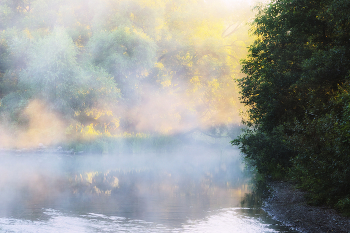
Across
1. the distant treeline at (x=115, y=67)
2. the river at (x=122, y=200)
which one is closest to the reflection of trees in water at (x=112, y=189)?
the river at (x=122, y=200)

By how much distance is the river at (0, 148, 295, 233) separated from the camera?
39.5ft

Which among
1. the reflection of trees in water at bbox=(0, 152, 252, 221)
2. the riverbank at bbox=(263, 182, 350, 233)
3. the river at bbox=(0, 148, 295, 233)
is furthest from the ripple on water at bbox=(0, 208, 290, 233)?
the riverbank at bbox=(263, 182, 350, 233)

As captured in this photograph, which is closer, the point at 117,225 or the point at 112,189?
the point at 117,225

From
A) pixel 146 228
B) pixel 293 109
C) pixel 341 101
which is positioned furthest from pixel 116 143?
pixel 341 101

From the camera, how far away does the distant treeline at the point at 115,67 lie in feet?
116

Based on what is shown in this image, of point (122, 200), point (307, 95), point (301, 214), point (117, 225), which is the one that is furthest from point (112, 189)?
point (307, 95)

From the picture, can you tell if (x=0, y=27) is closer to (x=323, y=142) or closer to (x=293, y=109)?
(x=293, y=109)

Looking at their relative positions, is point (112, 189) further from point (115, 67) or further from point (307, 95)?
point (115, 67)

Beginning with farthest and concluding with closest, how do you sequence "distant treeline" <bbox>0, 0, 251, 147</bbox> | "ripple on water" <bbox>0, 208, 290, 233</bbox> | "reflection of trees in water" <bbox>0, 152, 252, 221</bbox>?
"distant treeline" <bbox>0, 0, 251, 147</bbox>, "reflection of trees in water" <bbox>0, 152, 252, 221</bbox>, "ripple on water" <bbox>0, 208, 290, 233</bbox>

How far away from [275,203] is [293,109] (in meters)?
4.46

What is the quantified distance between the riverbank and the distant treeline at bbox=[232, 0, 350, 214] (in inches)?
16.7

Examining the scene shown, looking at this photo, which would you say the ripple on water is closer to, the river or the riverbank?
the river

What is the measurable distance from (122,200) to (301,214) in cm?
752

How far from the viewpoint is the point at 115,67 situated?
39.0 metres
